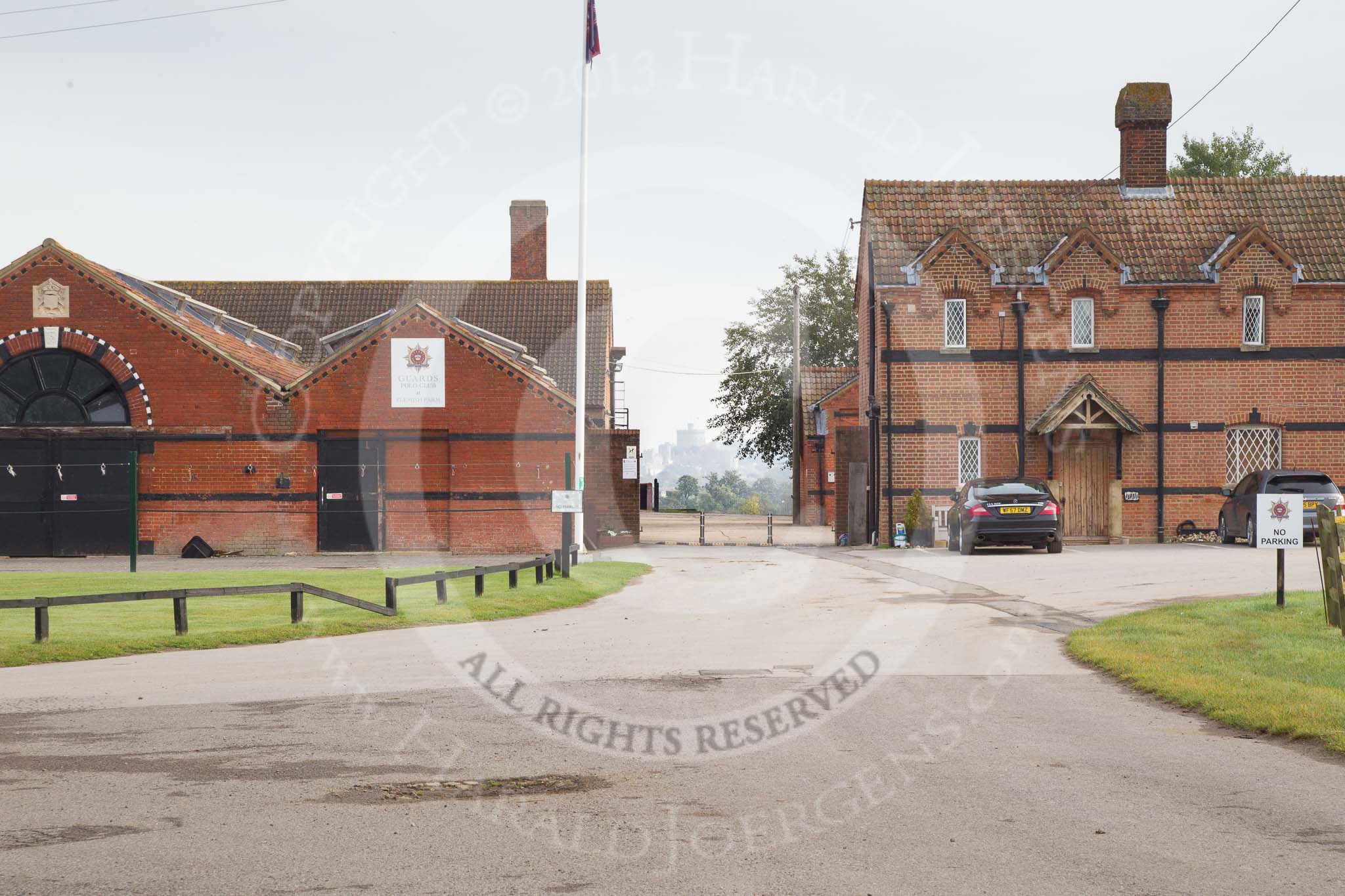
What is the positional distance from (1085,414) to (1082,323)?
2596mm

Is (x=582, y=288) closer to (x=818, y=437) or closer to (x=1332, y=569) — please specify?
(x=1332, y=569)

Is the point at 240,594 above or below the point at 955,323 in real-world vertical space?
below

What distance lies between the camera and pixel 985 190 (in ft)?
112

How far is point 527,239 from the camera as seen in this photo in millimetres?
53531

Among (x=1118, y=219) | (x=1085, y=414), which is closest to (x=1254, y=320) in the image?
(x=1118, y=219)

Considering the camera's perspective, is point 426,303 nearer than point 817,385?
Yes

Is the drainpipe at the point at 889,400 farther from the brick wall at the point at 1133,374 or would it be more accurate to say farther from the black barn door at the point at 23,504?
the black barn door at the point at 23,504

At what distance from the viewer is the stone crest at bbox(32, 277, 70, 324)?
103 ft

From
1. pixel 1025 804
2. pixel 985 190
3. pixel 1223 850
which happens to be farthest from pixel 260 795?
pixel 985 190

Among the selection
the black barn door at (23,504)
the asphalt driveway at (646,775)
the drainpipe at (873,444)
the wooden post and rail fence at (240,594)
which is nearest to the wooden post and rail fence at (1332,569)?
the asphalt driveway at (646,775)

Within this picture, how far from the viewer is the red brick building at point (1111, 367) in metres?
31.9

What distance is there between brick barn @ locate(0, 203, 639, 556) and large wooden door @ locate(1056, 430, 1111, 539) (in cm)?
1296

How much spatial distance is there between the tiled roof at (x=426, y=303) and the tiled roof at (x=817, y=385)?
30.0ft

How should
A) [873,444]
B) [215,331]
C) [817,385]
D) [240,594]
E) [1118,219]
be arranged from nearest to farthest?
[240,594] → [873,444] → [1118,219] → [215,331] → [817,385]
